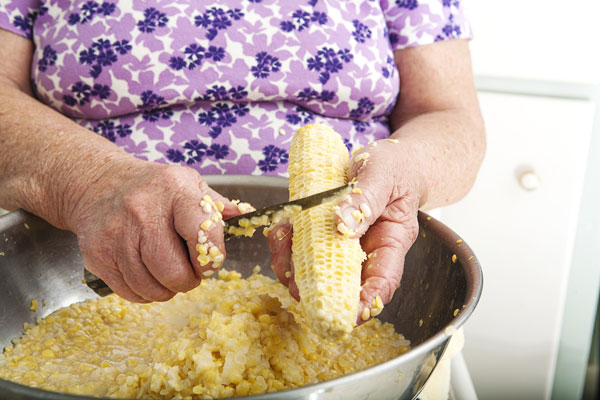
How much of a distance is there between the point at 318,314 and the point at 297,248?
0.11 m

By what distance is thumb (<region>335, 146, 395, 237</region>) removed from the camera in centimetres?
55

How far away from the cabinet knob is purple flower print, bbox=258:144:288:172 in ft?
2.66

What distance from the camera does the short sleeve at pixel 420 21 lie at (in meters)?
1.01

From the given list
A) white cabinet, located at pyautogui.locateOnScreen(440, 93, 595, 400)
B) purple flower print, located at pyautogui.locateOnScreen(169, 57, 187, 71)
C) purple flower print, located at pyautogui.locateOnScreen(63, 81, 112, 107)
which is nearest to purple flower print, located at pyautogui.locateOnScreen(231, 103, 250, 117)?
purple flower print, located at pyautogui.locateOnScreen(169, 57, 187, 71)

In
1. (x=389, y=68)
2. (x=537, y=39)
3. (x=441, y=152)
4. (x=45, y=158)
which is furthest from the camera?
(x=537, y=39)

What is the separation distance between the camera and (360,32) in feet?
3.15

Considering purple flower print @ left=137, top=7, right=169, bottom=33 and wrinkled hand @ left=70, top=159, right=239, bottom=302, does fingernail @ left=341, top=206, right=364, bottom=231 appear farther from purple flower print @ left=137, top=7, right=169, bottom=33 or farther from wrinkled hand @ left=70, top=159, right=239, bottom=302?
purple flower print @ left=137, top=7, right=169, bottom=33

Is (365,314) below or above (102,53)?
below

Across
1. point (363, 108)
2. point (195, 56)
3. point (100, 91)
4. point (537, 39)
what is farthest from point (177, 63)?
point (537, 39)

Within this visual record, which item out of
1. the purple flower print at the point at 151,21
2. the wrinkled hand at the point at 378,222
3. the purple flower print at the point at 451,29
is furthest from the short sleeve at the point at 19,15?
the purple flower print at the point at 451,29

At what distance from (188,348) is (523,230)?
1.18 metres

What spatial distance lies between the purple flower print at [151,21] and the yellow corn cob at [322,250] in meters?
0.37

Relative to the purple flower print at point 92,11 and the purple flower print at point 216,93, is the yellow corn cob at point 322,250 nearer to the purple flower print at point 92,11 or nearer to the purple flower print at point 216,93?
the purple flower print at point 216,93

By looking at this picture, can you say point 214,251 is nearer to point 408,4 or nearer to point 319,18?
point 319,18
